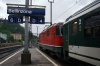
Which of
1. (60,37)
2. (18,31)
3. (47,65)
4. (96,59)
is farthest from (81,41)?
(18,31)

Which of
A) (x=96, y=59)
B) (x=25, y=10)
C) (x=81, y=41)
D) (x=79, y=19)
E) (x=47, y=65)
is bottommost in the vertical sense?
(x=47, y=65)

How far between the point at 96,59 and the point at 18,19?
9374mm

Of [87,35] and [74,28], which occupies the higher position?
[74,28]

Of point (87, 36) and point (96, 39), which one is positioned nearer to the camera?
point (96, 39)

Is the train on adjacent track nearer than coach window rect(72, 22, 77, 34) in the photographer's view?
Yes

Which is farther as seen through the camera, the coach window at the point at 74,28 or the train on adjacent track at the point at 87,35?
the coach window at the point at 74,28

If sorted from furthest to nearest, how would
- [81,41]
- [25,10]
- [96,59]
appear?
[25,10], [81,41], [96,59]

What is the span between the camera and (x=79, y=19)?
32.4 ft

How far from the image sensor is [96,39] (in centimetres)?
769

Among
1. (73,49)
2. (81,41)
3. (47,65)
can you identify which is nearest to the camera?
(81,41)

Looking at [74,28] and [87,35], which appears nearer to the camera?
[87,35]

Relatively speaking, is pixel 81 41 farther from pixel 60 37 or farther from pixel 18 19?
pixel 18 19

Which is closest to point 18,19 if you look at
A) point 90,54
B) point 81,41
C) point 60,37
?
point 60,37

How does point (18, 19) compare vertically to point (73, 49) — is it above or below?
above
